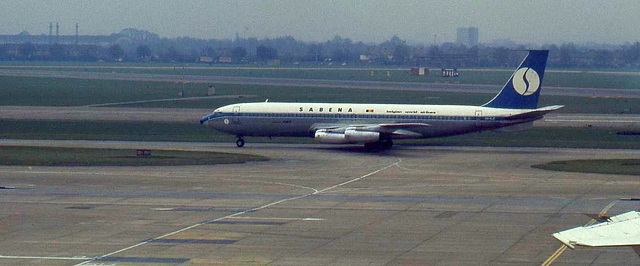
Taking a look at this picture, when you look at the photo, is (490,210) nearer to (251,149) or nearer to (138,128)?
(251,149)

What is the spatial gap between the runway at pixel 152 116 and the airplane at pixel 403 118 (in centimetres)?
2334

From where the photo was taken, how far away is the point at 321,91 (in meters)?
163

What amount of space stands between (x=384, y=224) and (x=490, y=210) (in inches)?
258

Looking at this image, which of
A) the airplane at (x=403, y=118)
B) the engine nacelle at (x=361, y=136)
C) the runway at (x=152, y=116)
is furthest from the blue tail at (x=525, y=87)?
the runway at (x=152, y=116)

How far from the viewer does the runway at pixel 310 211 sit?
35344 millimetres

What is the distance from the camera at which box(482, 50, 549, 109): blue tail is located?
2972 inches

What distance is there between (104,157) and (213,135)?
69.7ft

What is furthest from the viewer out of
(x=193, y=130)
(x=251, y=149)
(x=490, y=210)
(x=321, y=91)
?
(x=321, y=91)

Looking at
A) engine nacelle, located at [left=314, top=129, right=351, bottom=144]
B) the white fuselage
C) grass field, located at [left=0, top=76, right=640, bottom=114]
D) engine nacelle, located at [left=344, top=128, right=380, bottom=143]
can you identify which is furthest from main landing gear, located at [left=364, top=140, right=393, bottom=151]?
grass field, located at [left=0, top=76, right=640, bottom=114]

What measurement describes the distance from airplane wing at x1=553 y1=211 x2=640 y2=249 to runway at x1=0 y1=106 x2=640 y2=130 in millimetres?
78014

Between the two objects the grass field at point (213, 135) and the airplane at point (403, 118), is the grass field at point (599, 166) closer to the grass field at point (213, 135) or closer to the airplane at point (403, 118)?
the airplane at point (403, 118)

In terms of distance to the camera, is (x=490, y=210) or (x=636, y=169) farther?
(x=636, y=169)

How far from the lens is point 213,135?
292 feet

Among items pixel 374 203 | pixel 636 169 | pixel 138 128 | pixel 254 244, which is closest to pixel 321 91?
pixel 138 128
